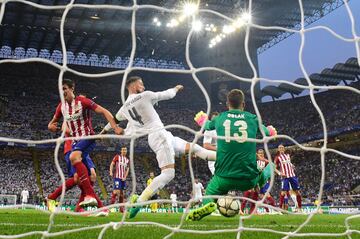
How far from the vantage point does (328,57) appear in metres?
107

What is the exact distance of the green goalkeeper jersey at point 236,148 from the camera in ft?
16.0

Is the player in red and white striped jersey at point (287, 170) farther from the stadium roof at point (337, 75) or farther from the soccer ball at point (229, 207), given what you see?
the stadium roof at point (337, 75)

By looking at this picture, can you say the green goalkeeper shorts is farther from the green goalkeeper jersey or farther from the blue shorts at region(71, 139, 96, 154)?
the blue shorts at region(71, 139, 96, 154)

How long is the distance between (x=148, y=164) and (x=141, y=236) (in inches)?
1156

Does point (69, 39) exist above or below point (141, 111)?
above

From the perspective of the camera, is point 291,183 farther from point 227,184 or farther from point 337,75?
point 337,75

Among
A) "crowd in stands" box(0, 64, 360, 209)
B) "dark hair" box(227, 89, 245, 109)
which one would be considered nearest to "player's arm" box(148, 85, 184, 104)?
"dark hair" box(227, 89, 245, 109)

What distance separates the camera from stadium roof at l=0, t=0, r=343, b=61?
96.3 feet

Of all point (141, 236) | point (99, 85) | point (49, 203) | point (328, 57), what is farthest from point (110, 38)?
point (328, 57)

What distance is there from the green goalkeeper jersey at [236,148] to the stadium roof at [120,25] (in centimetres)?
2419

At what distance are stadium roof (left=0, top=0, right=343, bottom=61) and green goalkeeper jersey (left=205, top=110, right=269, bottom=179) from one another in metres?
24.2

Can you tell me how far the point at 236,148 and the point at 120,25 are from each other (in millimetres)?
27790

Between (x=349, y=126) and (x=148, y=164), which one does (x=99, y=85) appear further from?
(x=349, y=126)

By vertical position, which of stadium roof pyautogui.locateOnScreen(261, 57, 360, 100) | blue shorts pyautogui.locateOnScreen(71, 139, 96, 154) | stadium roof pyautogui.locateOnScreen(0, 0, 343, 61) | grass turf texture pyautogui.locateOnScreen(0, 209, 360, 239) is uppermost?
stadium roof pyautogui.locateOnScreen(0, 0, 343, 61)
